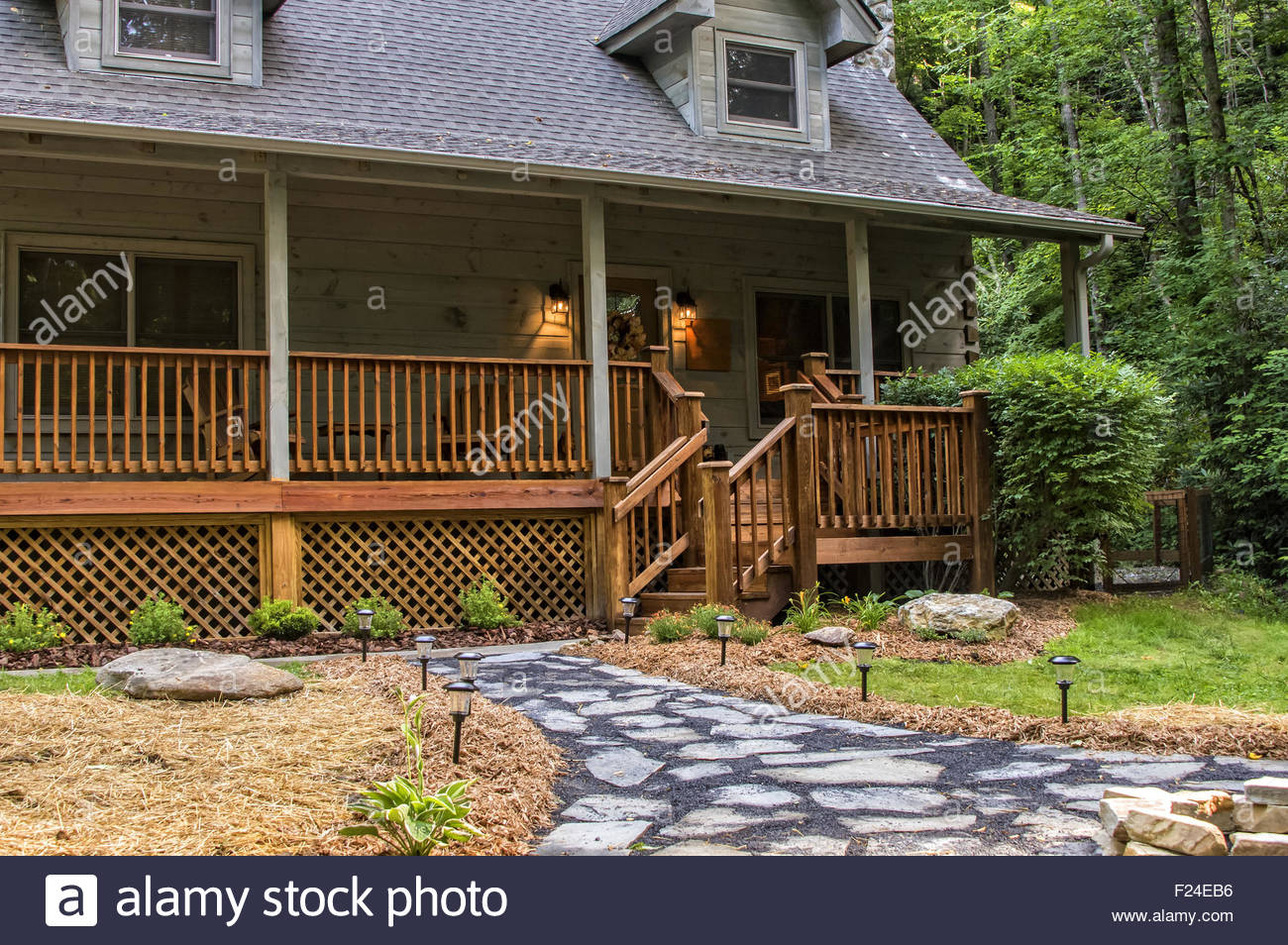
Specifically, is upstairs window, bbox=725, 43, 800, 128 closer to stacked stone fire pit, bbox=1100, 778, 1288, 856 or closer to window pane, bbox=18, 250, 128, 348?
window pane, bbox=18, 250, 128, 348

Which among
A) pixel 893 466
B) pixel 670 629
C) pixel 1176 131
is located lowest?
pixel 670 629

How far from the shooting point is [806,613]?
26.8 feet

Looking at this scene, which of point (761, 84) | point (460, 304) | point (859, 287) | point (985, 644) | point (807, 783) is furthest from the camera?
point (761, 84)

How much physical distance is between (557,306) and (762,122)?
2.96m

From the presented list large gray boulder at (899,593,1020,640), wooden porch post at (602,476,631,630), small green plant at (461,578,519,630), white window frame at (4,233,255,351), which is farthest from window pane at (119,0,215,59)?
large gray boulder at (899,593,1020,640)

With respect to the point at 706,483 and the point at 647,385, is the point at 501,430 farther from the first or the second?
the point at 706,483

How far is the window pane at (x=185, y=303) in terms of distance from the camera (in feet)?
34.3

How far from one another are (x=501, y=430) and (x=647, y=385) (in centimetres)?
134

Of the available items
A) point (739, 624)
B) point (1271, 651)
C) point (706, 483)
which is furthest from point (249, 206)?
point (1271, 651)

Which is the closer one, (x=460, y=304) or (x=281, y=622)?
(x=281, y=622)

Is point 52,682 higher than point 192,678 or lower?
lower

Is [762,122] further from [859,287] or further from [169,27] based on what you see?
[169,27]

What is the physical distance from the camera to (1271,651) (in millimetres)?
7703

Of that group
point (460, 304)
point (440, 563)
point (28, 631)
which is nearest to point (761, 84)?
point (460, 304)
